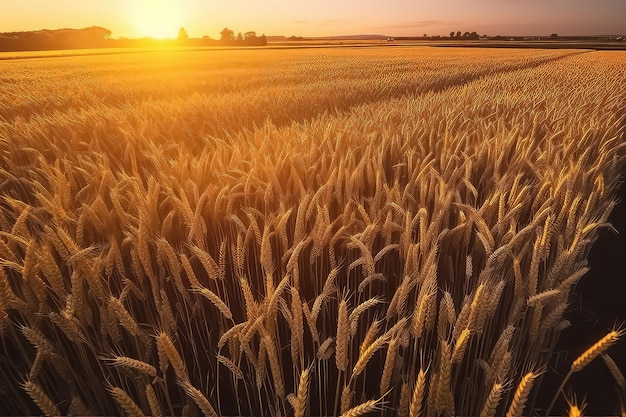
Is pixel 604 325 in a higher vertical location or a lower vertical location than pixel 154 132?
lower

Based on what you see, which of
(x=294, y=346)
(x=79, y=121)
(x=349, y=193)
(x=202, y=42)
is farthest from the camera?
(x=202, y=42)

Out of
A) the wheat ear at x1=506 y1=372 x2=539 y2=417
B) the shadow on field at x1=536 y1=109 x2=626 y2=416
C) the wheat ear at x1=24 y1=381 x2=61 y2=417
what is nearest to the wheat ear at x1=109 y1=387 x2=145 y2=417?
the wheat ear at x1=24 y1=381 x2=61 y2=417

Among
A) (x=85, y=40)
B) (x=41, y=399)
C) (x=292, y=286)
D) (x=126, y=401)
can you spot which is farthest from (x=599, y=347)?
(x=85, y=40)

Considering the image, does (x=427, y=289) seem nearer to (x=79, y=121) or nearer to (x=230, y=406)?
(x=230, y=406)

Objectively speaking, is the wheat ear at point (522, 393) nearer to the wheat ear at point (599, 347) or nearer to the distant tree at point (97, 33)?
the wheat ear at point (599, 347)

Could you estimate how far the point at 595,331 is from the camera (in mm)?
1761

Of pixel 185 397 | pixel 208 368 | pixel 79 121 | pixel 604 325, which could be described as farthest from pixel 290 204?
pixel 79 121

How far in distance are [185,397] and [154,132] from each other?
2684 millimetres

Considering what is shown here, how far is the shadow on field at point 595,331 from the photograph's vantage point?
1496 millimetres

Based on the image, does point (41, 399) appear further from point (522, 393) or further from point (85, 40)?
point (85, 40)

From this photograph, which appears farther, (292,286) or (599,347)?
(292,286)

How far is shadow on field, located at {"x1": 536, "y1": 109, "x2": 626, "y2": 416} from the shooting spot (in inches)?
58.9

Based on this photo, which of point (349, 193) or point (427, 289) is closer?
point (427, 289)

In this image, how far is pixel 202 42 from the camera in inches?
2361
